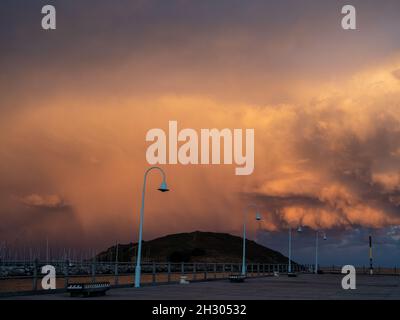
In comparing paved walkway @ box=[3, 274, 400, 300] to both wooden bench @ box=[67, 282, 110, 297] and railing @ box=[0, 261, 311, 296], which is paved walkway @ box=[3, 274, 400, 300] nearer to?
wooden bench @ box=[67, 282, 110, 297]

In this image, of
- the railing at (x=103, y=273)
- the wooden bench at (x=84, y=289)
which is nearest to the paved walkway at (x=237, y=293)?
the wooden bench at (x=84, y=289)

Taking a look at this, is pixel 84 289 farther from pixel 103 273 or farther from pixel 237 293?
pixel 103 273

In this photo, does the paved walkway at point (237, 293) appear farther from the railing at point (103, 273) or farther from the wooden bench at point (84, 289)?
the railing at point (103, 273)

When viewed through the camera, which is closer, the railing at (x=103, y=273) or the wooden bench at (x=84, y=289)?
the wooden bench at (x=84, y=289)

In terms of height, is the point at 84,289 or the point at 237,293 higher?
the point at 84,289

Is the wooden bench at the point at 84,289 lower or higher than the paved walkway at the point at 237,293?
higher

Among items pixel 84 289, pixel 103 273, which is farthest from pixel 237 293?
pixel 103 273

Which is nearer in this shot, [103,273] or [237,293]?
[237,293]

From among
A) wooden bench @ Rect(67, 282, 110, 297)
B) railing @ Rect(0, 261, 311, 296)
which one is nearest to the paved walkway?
wooden bench @ Rect(67, 282, 110, 297)

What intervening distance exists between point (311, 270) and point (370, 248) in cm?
1586

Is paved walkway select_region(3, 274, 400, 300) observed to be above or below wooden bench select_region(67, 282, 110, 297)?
below
